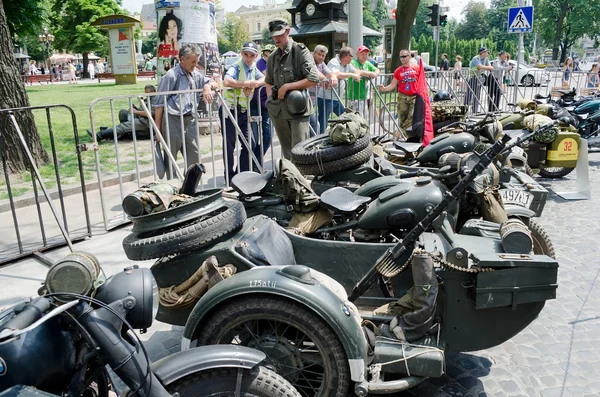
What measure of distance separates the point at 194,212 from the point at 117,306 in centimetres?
117

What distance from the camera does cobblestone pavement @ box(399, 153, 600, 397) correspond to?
331 cm

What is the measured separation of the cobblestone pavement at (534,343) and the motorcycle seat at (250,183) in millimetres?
1188

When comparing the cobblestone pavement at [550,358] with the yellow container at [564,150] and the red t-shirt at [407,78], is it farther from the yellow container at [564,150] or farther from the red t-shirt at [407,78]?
the red t-shirt at [407,78]

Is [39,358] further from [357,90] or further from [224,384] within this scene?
[357,90]

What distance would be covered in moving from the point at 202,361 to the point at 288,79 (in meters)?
4.92

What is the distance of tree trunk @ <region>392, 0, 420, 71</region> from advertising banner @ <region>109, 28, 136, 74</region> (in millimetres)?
16585

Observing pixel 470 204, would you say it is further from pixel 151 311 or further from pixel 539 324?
pixel 151 311

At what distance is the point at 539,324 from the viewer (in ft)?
13.7

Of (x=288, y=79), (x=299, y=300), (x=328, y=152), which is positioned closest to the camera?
(x=299, y=300)

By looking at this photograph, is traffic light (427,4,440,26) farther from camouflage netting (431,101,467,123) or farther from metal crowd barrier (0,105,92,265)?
metal crowd barrier (0,105,92,265)

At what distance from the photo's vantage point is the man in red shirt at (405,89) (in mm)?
9594

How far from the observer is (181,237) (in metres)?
3.01

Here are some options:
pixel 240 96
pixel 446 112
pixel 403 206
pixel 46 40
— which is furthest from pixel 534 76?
pixel 46 40

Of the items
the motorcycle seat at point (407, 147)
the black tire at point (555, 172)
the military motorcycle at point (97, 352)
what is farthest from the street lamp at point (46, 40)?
the military motorcycle at point (97, 352)
